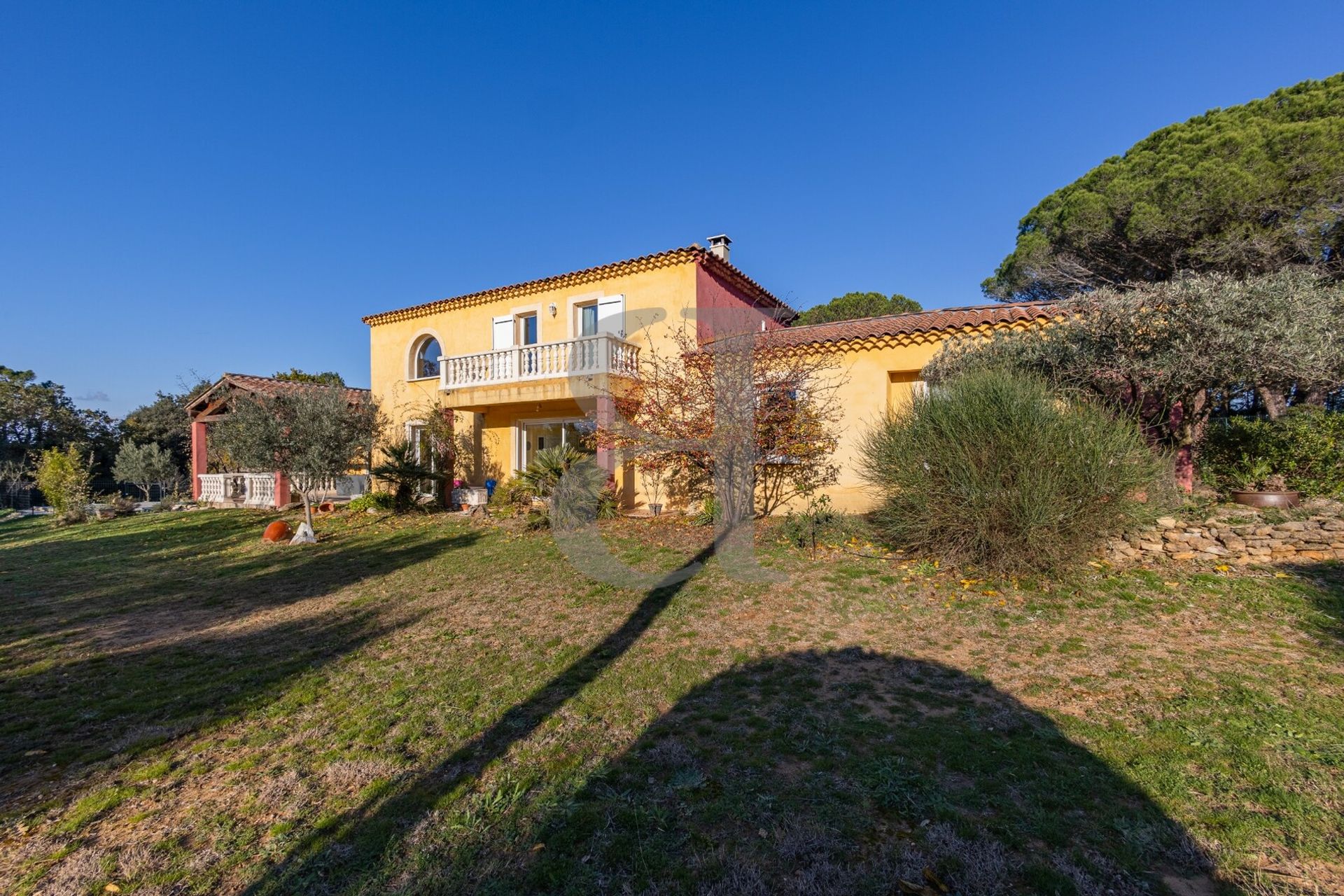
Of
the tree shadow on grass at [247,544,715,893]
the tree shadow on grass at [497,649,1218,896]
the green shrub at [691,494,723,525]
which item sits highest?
the green shrub at [691,494,723,525]

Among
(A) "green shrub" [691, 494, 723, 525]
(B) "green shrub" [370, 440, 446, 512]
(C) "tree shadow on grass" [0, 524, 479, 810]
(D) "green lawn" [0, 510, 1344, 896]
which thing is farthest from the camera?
(B) "green shrub" [370, 440, 446, 512]

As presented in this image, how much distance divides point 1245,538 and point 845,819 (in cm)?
657

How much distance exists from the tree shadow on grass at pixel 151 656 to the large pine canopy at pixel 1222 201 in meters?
13.5

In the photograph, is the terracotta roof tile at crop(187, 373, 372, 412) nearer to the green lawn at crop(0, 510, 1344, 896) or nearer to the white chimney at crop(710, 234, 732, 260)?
the green lawn at crop(0, 510, 1344, 896)

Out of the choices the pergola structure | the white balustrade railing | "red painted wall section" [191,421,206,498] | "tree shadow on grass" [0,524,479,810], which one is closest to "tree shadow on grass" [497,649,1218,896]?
"tree shadow on grass" [0,524,479,810]

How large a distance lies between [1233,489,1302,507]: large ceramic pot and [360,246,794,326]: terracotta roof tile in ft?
31.0

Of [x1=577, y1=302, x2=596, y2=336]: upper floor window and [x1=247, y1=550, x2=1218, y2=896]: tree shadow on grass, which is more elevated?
[x1=577, y1=302, x2=596, y2=336]: upper floor window

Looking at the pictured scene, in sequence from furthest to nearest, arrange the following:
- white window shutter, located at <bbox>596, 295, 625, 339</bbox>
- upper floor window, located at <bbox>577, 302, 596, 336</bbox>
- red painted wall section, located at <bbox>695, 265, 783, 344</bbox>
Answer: upper floor window, located at <bbox>577, 302, 596, 336</bbox>
white window shutter, located at <bbox>596, 295, 625, 339</bbox>
red painted wall section, located at <bbox>695, 265, 783, 344</bbox>

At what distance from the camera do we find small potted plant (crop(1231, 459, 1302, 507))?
653cm

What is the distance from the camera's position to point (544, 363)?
12.1 m

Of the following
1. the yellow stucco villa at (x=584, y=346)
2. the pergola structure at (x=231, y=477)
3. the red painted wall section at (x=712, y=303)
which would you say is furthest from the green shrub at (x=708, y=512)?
the pergola structure at (x=231, y=477)

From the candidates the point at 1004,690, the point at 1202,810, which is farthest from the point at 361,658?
the point at 1202,810

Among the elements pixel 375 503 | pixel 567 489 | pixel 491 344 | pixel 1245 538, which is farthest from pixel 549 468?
pixel 1245 538

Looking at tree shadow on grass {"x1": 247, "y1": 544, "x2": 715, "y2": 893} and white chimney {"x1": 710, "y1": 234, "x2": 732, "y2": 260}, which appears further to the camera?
white chimney {"x1": 710, "y1": 234, "x2": 732, "y2": 260}
